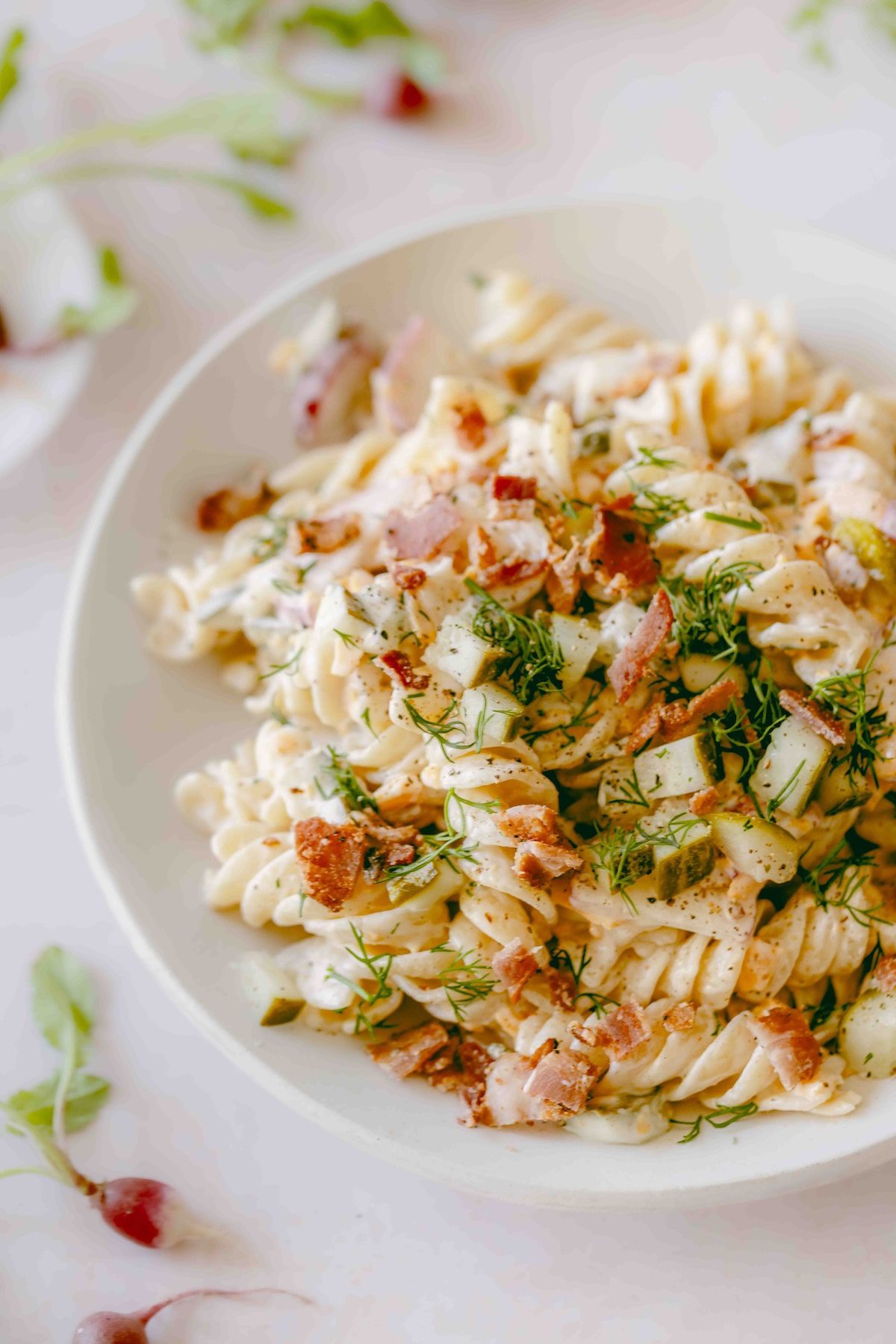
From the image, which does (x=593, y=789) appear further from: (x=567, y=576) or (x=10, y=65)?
(x=10, y=65)

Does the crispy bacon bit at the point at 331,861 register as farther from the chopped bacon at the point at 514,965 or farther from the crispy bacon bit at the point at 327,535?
the crispy bacon bit at the point at 327,535

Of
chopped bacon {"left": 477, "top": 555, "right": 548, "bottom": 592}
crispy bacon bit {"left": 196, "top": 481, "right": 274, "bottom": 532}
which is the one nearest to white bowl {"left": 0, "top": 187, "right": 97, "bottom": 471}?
crispy bacon bit {"left": 196, "top": 481, "right": 274, "bottom": 532}

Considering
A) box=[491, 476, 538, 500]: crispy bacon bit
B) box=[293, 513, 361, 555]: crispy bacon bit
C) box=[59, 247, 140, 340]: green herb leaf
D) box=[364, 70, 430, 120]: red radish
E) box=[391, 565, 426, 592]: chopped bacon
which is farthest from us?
box=[364, 70, 430, 120]: red radish

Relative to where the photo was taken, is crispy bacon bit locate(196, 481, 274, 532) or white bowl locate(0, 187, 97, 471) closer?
crispy bacon bit locate(196, 481, 274, 532)

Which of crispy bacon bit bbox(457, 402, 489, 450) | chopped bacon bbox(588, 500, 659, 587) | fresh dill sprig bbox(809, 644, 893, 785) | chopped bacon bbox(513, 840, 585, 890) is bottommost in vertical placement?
chopped bacon bbox(513, 840, 585, 890)

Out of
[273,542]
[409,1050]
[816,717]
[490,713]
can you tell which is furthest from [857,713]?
[273,542]

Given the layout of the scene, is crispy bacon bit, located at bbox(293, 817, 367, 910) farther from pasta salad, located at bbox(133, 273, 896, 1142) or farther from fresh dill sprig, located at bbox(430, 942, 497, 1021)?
fresh dill sprig, located at bbox(430, 942, 497, 1021)
